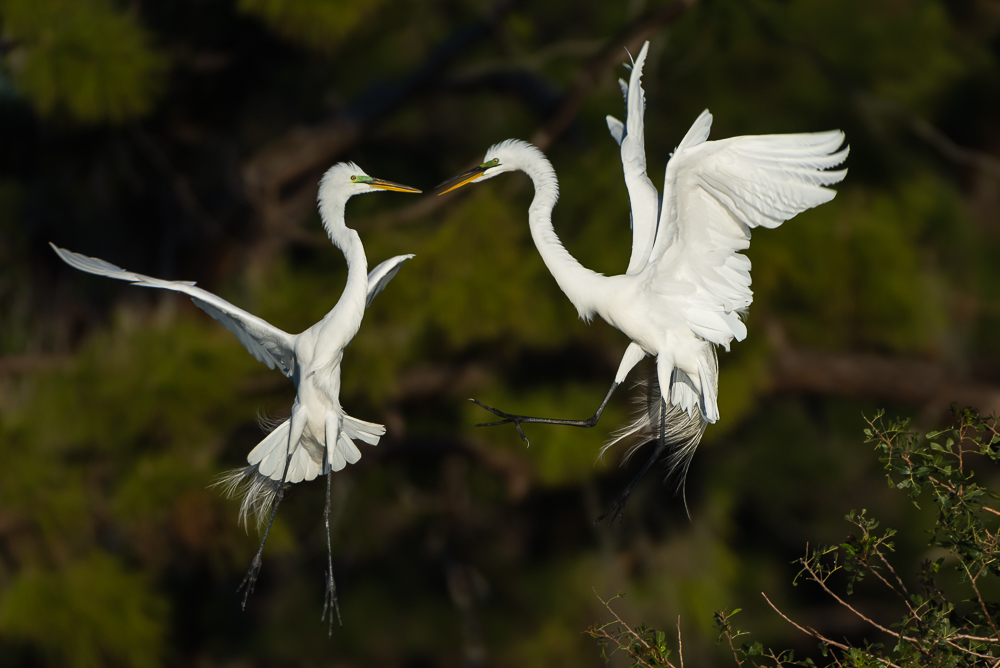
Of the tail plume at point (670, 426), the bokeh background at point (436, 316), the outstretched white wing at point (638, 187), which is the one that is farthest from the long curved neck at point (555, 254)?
the bokeh background at point (436, 316)

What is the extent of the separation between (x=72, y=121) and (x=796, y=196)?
Result: 2.59 m

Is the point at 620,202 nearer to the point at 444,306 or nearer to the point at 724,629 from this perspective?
the point at 444,306

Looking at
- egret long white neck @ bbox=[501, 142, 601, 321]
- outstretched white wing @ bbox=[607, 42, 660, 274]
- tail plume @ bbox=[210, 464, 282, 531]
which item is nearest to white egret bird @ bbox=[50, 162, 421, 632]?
tail plume @ bbox=[210, 464, 282, 531]

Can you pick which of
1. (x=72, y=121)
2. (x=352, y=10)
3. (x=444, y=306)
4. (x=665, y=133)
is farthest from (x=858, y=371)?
(x=72, y=121)

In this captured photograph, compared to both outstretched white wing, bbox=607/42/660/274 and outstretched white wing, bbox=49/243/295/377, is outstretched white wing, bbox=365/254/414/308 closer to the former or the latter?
outstretched white wing, bbox=49/243/295/377

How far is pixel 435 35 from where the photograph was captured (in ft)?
17.6

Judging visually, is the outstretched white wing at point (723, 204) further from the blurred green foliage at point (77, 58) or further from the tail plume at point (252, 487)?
the blurred green foliage at point (77, 58)

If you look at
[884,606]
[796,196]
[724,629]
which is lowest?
[884,606]

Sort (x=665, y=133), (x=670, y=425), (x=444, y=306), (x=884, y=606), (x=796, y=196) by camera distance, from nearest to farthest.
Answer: (x=796, y=196) → (x=670, y=425) → (x=444, y=306) → (x=665, y=133) → (x=884, y=606)

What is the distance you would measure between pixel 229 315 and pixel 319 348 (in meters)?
0.18

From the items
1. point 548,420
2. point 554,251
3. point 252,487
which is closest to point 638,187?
point 554,251

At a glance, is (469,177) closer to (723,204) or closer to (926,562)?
(723,204)

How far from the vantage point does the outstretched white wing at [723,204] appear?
1.63m

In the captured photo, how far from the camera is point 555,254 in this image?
1.92 meters
